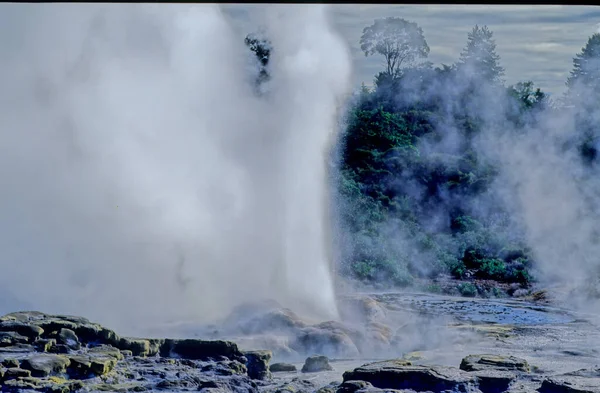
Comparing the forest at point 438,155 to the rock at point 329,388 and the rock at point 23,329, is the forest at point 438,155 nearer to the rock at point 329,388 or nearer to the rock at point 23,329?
the rock at point 329,388

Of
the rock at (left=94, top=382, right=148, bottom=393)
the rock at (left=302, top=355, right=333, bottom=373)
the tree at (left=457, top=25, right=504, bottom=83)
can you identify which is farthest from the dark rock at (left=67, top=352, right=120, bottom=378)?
the tree at (left=457, top=25, right=504, bottom=83)

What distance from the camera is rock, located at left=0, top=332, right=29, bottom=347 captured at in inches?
226

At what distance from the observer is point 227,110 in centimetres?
733

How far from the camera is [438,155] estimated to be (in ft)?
29.2

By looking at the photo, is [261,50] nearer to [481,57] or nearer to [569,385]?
[481,57]

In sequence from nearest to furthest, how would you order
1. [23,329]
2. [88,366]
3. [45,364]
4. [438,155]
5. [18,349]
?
[45,364], [88,366], [18,349], [23,329], [438,155]

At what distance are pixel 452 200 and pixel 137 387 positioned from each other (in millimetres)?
3985

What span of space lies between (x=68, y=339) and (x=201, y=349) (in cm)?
91

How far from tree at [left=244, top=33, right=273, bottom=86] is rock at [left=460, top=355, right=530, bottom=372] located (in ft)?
9.85

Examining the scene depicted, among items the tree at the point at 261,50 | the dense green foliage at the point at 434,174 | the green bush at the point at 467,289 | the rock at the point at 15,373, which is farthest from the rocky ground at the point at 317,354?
the tree at the point at 261,50

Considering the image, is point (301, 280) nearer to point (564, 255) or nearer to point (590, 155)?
point (564, 255)

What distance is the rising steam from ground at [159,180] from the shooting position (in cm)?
636

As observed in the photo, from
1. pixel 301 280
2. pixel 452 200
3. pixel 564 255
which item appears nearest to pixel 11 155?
pixel 301 280

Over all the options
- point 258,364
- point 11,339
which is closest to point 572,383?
point 258,364
